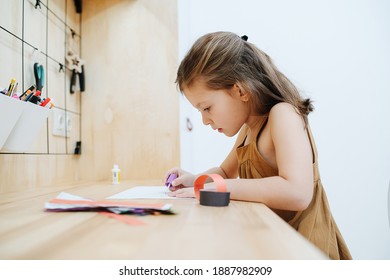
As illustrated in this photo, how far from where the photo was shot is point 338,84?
4.91 ft

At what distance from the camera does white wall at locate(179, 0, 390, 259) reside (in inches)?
57.6

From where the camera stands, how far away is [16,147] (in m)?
0.79

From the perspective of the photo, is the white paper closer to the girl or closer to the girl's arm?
the girl

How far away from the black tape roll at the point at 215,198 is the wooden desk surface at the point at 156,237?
6cm

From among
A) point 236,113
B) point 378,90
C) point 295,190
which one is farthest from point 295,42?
point 295,190

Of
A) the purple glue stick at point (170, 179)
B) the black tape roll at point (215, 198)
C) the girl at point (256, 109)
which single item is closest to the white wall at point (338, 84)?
the purple glue stick at point (170, 179)

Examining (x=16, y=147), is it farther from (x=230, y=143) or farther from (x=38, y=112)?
(x=230, y=143)

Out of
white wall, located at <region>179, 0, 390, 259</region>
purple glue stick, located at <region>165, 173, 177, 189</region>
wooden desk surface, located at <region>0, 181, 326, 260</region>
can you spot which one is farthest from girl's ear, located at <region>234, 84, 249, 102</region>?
white wall, located at <region>179, 0, 390, 259</region>

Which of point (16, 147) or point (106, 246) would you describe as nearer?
point (106, 246)

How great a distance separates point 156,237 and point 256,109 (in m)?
0.62

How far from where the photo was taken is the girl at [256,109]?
A: 0.77 meters

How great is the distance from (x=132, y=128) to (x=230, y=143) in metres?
0.47

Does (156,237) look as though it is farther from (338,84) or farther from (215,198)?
(338,84)

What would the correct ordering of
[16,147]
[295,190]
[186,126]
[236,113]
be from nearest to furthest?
1. [295,190]
2. [16,147]
3. [236,113]
4. [186,126]
